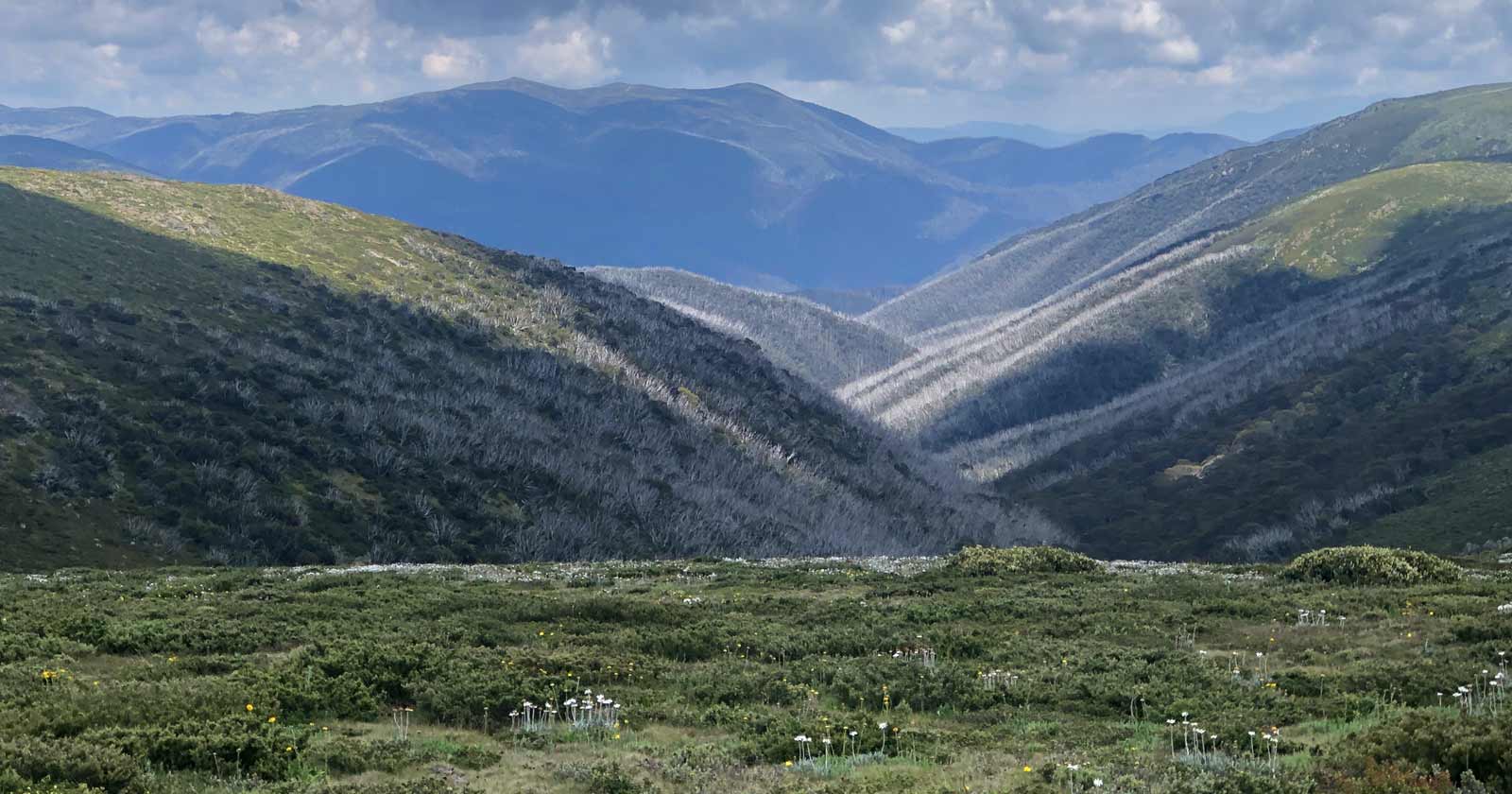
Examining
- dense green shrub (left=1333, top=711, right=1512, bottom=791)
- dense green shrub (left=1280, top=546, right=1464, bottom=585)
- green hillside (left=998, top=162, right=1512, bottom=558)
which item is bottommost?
green hillside (left=998, top=162, right=1512, bottom=558)

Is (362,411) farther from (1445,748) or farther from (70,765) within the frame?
(1445,748)

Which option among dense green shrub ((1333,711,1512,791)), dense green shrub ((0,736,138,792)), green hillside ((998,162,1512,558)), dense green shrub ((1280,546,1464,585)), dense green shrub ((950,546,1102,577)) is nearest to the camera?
dense green shrub ((1333,711,1512,791))

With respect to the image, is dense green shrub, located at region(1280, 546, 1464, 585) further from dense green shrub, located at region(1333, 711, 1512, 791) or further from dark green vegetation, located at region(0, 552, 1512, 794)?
dense green shrub, located at region(1333, 711, 1512, 791)

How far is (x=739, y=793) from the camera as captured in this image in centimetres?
1418

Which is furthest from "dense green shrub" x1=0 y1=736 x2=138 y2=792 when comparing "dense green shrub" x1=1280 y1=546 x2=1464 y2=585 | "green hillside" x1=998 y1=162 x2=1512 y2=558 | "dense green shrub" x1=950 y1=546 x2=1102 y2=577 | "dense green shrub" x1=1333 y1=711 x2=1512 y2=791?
"green hillside" x1=998 y1=162 x2=1512 y2=558

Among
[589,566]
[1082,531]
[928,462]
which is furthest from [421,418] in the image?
[928,462]

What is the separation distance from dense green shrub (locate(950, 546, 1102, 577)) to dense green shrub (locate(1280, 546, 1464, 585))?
7.42 meters

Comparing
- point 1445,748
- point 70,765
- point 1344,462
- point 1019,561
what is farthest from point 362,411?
point 1344,462

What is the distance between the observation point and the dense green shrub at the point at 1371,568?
3431cm

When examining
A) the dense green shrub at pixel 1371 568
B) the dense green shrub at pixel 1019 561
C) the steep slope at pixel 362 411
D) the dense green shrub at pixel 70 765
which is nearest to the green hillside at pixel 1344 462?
the steep slope at pixel 362 411

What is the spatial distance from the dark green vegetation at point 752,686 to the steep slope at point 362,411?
Answer: 28.8 m

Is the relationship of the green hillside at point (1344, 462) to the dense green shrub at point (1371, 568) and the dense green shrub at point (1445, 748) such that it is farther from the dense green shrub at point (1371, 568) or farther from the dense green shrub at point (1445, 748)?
the dense green shrub at point (1445, 748)

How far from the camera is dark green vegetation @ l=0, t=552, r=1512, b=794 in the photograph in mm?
14641

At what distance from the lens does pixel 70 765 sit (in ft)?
45.0
